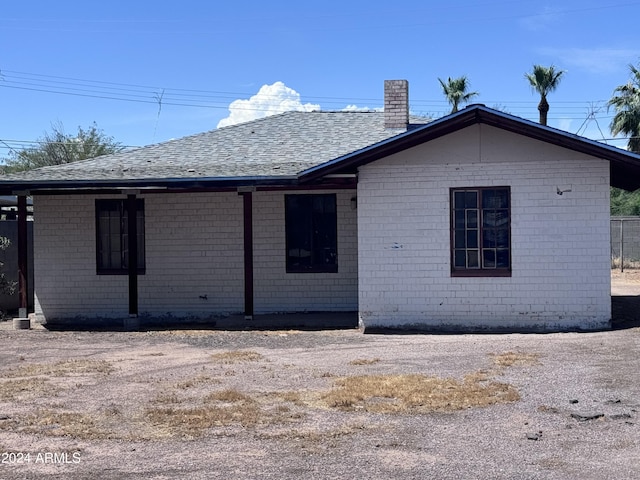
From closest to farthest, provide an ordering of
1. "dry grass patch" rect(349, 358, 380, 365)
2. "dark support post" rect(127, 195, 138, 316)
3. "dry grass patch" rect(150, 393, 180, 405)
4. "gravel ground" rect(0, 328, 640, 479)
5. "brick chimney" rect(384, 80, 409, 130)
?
"gravel ground" rect(0, 328, 640, 479) < "dry grass patch" rect(150, 393, 180, 405) < "dry grass patch" rect(349, 358, 380, 365) < "dark support post" rect(127, 195, 138, 316) < "brick chimney" rect(384, 80, 409, 130)

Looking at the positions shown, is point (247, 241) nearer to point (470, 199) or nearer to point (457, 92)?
point (470, 199)

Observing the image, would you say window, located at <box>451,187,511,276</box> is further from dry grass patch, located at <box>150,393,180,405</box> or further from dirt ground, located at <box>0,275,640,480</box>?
dry grass patch, located at <box>150,393,180,405</box>

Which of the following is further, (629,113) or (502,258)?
(629,113)

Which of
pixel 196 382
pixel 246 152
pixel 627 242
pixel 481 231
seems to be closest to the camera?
pixel 196 382

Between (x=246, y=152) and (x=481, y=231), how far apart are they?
18.8 ft

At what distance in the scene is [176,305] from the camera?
17.2 metres

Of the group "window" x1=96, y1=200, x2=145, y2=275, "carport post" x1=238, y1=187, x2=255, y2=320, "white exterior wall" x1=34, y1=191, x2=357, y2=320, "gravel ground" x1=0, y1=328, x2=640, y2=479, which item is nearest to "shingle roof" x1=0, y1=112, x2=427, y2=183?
"carport post" x1=238, y1=187, x2=255, y2=320

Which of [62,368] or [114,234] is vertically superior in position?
[114,234]

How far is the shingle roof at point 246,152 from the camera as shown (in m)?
15.5

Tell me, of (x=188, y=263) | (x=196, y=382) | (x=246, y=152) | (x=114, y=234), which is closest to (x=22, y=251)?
(x=114, y=234)

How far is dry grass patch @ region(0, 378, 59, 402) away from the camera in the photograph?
29.6 feet

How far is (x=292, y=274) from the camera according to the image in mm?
16750

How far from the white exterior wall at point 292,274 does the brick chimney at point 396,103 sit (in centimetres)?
267

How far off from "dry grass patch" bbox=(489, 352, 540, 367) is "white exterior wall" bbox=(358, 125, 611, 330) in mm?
2867
